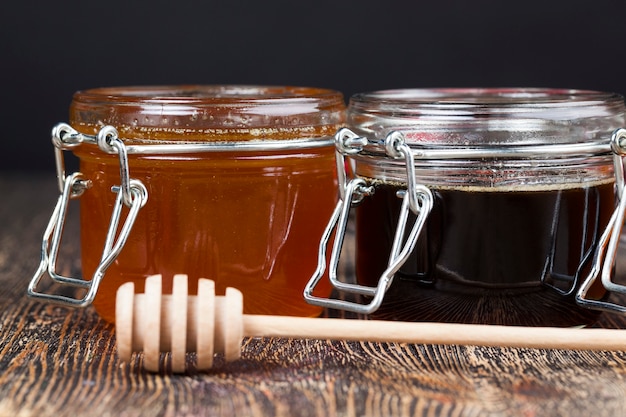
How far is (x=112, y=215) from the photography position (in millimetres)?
934

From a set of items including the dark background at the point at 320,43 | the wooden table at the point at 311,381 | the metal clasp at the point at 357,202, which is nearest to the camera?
the wooden table at the point at 311,381

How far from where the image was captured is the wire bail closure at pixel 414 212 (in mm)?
879

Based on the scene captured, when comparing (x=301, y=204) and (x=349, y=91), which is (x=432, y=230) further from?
(x=349, y=91)

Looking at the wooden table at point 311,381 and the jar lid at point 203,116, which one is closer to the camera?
the wooden table at point 311,381

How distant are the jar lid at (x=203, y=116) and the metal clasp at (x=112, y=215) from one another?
0.12 ft

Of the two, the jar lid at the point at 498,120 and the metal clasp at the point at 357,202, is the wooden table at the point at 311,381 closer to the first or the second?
the metal clasp at the point at 357,202

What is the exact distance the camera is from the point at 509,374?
32.9 inches

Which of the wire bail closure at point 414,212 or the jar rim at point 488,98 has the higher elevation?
the jar rim at point 488,98

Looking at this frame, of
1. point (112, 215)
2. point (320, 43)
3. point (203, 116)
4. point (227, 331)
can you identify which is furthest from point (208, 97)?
point (320, 43)

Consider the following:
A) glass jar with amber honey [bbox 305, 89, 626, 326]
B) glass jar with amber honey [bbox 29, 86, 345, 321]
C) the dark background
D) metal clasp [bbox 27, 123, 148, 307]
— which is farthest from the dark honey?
the dark background

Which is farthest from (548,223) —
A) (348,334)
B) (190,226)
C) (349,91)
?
(349,91)

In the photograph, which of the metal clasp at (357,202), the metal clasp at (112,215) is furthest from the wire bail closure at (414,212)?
the metal clasp at (112,215)

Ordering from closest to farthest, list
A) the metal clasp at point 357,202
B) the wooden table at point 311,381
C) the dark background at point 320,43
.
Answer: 1. the wooden table at point 311,381
2. the metal clasp at point 357,202
3. the dark background at point 320,43

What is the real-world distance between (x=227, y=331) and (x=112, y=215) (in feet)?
0.63
